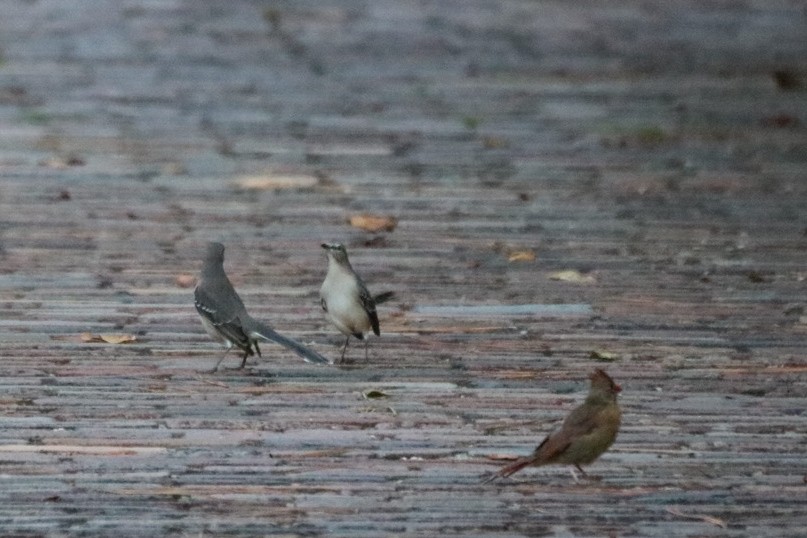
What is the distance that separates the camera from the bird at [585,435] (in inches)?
260

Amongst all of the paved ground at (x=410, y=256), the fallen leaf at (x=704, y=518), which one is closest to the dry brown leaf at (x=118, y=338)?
the paved ground at (x=410, y=256)

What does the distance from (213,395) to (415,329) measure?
139 cm

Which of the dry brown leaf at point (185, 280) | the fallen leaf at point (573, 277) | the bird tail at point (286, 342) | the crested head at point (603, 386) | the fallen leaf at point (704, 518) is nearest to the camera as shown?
the fallen leaf at point (704, 518)

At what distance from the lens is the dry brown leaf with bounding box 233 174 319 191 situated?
12034 mm

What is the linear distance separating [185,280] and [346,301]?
164 cm

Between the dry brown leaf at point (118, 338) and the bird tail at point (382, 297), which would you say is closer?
the dry brown leaf at point (118, 338)

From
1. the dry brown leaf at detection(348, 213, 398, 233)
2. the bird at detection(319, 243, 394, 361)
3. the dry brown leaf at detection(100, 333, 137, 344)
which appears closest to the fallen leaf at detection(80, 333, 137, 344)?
the dry brown leaf at detection(100, 333, 137, 344)

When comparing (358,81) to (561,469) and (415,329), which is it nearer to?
(415,329)

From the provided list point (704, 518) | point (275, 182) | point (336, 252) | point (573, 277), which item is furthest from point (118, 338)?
point (275, 182)

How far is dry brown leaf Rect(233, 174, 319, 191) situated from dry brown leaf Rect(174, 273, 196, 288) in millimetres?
2151

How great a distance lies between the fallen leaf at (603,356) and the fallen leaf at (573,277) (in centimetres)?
135

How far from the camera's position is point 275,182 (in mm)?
12133

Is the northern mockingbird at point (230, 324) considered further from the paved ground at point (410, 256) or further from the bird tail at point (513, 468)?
the bird tail at point (513, 468)

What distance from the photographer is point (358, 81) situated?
15234mm
